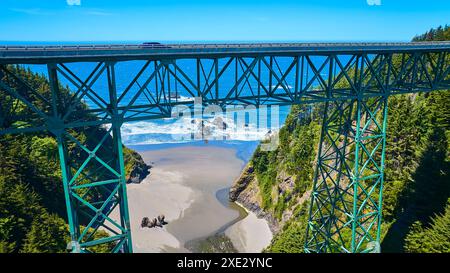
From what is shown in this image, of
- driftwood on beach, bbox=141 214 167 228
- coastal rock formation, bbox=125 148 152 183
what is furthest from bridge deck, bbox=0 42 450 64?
coastal rock formation, bbox=125 148 152 183

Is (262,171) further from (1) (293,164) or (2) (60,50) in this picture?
(2) (60,50)

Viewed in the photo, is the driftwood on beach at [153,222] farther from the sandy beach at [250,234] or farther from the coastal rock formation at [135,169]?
the coastal rock formation at [135,169]

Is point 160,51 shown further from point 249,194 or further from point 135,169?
point 135,169

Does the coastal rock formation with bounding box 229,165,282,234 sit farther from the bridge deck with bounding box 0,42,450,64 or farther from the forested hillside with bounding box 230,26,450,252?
the bridge deck with bounding box 0,42,450,64

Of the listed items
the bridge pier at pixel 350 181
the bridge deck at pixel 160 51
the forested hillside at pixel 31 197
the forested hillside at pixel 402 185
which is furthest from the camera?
the forested hillside at pixel 402 185

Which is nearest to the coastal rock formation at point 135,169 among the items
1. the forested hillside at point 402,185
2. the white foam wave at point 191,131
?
the forested hillside at point 402,185
